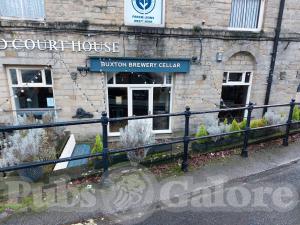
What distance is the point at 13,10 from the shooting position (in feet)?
23.4

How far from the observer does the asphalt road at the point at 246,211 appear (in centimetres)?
278

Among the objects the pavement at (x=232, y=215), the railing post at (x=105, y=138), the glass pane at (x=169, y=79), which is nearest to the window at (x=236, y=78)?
the glass pane at (x=169, y=79)

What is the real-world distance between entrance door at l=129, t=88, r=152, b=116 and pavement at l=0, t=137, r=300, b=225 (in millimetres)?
4969

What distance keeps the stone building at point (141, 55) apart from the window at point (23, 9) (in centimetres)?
3

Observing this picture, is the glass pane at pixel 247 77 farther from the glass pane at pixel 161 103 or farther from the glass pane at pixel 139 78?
the glass pane at pixel 139 78

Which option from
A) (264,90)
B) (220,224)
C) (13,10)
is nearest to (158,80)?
(264,90)

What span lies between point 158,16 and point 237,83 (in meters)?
4.16

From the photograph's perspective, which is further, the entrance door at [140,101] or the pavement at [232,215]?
the entrance door at [140,101]

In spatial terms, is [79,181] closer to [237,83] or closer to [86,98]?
[86,98]

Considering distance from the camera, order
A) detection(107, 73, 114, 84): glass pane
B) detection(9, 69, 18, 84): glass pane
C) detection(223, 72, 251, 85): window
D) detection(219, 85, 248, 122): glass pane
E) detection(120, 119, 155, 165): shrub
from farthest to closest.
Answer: detection(219, 85, 248, 122): glass pane
detection(223, 72, 251, 85): window
detection(107, 73, 114, 84): glass pane
detection(9, 69, 18, 84): glass pane
detection(120, 119, 155, 165): shrub

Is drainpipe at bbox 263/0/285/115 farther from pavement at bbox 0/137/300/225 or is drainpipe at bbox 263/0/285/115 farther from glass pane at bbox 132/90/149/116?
pavement at bbox 0/137/300/225

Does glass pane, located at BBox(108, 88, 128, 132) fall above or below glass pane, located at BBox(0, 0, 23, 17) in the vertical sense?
below

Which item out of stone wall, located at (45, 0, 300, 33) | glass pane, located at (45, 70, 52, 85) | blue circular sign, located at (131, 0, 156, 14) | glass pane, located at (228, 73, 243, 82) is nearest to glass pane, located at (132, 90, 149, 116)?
stone wall, located at (45, 0, 300, 33)

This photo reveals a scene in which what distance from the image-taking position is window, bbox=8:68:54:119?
768 centimetres
